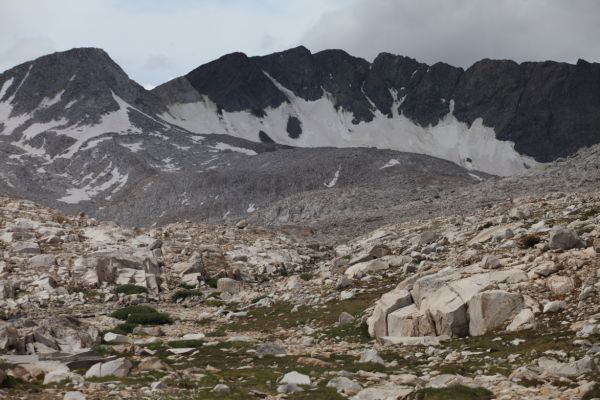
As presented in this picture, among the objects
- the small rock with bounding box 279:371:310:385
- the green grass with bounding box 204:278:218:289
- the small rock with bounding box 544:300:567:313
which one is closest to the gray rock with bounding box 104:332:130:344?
the small rock with bounding box 279:371:310:385

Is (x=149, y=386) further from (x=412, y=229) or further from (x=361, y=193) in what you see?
(x=361, y=193)

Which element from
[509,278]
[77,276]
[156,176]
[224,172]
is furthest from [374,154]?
[509,278]

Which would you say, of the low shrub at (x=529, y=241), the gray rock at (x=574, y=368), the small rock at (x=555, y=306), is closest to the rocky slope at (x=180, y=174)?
the low shrub at (x=529, y=241)

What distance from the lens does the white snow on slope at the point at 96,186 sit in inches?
6020

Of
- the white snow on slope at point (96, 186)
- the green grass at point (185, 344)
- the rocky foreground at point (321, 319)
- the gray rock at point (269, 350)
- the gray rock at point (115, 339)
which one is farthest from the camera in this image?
the white snow on slope at point (96, 186)

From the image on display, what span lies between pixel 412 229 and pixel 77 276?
78.6 ft

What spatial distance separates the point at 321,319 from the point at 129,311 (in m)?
10.6

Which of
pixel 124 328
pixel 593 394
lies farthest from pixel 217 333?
pixel 593 394

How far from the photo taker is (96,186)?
162375 millimetres

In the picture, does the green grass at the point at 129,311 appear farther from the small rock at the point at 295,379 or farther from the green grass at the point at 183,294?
the small rock at the point at 295,379

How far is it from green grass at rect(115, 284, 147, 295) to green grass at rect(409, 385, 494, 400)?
28.4m

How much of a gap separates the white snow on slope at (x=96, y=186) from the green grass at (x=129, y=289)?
11269 centimetres

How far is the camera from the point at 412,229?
54.2m

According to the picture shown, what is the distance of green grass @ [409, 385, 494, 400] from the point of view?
14.9 metres
